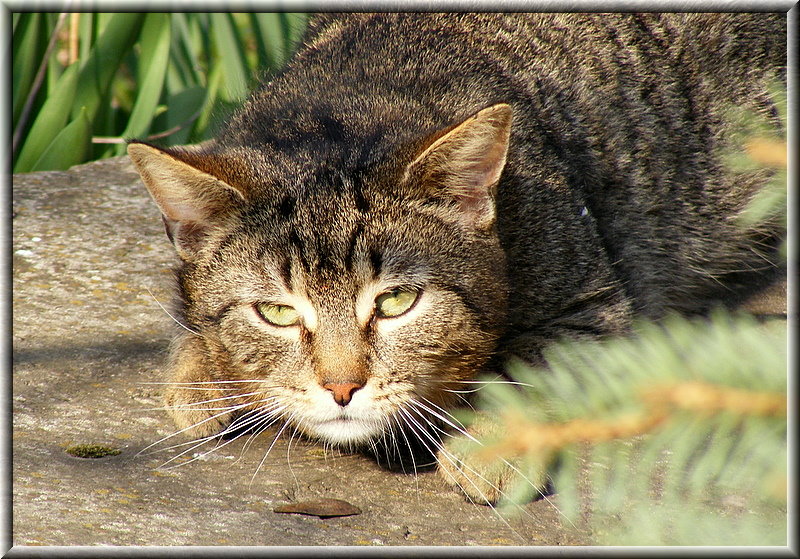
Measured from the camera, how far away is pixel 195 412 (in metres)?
2.57

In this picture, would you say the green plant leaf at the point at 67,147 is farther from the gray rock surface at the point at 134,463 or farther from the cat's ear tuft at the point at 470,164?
the cat's ear tuft at the point at 470,164

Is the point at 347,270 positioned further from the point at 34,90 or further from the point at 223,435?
the point at 34,90

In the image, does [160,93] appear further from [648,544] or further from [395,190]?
[648,544]

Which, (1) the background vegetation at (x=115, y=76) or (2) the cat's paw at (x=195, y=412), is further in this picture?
(1) the background vegetation at (x=115, y=76)

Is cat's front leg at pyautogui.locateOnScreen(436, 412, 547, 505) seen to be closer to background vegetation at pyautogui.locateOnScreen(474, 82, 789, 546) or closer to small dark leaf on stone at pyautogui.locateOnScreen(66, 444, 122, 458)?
small dark leaf on stone at pyautogui.locateOnScreen(66, 444, 122, 458)

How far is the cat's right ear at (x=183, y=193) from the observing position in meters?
2.31

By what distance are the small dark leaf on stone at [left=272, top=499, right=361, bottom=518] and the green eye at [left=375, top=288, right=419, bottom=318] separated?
50 cm

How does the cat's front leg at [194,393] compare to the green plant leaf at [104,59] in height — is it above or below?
below

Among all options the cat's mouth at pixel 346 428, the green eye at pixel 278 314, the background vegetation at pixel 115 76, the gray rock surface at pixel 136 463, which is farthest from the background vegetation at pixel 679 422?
the background vegetation at pixel 115 76

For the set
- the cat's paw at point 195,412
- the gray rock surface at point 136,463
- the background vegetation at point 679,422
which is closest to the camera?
the background vegetation at point 679,422

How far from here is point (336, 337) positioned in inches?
88.3

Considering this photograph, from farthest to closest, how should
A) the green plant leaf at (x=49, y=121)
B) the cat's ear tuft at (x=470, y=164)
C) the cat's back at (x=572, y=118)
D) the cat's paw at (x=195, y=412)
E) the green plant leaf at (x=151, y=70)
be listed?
1. the green plant leaf at (x=151, y=70)
2. the green plant leaf at (x=49, y=121)
3. the cat's back at (x=572, y=118)
4. the cat's paw at (x=195, y=412)
5. the cat's ear tuft at (x=470, y=164)

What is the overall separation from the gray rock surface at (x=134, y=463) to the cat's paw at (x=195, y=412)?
0.17 feet

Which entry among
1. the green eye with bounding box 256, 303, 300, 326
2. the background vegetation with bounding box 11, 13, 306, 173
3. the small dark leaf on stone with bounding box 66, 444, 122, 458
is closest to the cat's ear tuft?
the green eye with bounding box 256, 303, 300, 326
